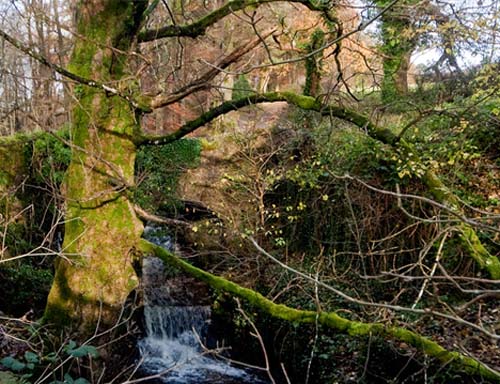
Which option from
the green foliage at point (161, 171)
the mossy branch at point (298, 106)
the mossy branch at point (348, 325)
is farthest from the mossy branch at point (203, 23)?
the green foliage at point (161, 171)

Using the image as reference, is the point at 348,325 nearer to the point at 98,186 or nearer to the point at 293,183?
the point at 98,186

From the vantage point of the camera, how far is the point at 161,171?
982cm

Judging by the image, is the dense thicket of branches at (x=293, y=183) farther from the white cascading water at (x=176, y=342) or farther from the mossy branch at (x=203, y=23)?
the white cascading water at (x=176, y=342)

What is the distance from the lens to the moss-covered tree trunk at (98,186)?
4855 millimetres

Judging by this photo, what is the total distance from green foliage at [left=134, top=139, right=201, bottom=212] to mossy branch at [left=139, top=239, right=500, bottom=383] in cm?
436

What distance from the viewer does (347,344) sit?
5445 mm

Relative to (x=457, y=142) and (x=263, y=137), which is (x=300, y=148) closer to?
(x=263, y=137)

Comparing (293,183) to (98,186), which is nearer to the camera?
(98,186)

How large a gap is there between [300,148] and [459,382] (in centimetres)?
521

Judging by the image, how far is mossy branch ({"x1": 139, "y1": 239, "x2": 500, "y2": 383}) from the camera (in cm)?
323

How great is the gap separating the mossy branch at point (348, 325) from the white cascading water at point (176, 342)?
2.06m

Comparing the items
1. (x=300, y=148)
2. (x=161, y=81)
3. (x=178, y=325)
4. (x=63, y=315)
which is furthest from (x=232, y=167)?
(x=63, y=315)

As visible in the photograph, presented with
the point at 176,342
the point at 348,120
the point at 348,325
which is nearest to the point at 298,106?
the point at 348,120

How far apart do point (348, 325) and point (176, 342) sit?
178 inches
